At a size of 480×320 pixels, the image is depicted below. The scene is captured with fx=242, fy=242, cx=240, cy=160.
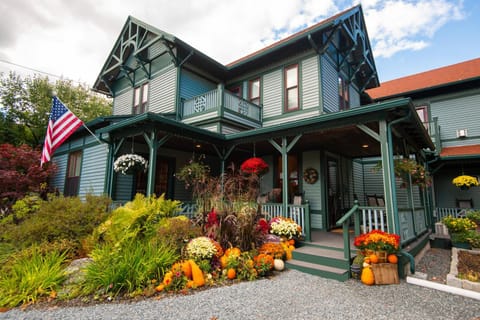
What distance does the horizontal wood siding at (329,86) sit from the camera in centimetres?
837

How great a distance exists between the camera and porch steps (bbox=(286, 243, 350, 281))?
4155 mm

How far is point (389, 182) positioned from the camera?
452cm

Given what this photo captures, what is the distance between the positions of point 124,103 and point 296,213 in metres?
10.0

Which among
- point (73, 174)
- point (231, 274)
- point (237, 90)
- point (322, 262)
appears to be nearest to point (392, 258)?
point (322, 262)

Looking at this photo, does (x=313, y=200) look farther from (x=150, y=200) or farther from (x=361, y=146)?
(x=150, y=200)

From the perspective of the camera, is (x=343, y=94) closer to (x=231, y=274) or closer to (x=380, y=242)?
(x=380, y=242)

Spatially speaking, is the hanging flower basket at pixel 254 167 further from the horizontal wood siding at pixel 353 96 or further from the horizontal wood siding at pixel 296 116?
the horizontal wood siding at pixel 353 96

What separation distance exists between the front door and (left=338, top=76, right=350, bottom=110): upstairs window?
102 inches

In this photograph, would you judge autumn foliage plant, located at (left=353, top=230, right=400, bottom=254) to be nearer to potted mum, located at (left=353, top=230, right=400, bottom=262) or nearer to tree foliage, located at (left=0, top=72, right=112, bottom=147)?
potted mum, located at (left=353, top=230, right=400, bottom=262)

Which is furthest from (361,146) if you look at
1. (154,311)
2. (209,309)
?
(154,311)

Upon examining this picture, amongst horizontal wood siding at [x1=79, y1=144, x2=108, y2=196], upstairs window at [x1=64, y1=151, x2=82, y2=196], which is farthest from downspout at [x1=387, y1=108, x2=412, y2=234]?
upstairs window at [x1=64, y1=151, x2=82, y2=196]

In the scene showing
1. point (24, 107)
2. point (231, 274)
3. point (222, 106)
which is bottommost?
point (231, 274)

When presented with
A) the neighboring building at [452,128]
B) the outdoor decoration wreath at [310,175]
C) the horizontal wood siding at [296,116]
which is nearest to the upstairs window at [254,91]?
the horizontal wood siding at [296,116]

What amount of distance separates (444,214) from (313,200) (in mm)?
6613
